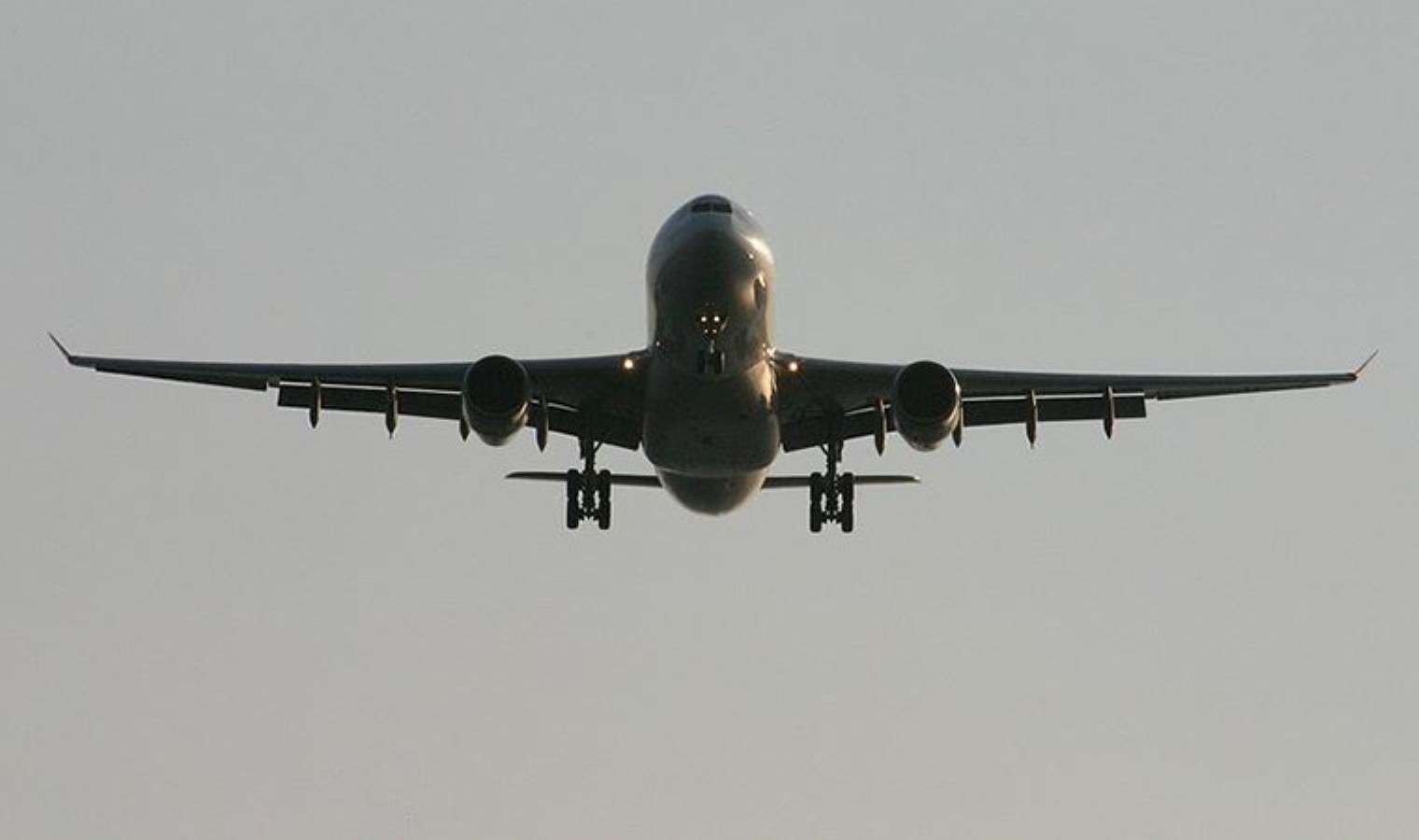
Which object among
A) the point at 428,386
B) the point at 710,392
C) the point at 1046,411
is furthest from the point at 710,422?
the point at 1046,411

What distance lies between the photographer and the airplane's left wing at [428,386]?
40.6m

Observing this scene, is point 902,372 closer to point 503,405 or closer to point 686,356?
point 686,356

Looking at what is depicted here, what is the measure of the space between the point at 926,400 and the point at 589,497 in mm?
7493

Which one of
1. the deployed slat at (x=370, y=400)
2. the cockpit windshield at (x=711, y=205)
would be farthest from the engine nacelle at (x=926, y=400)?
the deployed slat at (x=370, y=400)

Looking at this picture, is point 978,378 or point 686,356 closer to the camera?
point 686,356

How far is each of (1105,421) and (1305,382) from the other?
3286mm

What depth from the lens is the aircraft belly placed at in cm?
3831

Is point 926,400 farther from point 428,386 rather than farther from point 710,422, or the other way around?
point 428,386

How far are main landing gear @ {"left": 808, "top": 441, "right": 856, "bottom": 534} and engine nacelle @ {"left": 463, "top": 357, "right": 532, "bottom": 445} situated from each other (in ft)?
25.3

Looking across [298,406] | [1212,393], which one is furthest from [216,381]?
[1212,393]

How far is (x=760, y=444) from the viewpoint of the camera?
39531mm

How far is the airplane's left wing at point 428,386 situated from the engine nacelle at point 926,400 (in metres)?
4.19

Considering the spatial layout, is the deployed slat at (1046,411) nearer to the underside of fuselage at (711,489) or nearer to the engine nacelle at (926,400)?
the underside of fuselage at (711,489)

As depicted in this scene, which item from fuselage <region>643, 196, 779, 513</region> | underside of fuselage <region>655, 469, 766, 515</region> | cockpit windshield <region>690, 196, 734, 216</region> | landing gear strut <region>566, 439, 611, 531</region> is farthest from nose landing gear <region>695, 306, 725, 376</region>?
landing gear strut <region>566, 439, 611, 531</region>
